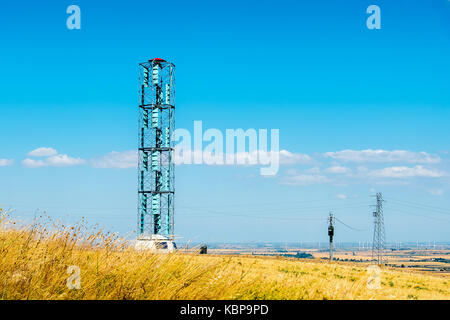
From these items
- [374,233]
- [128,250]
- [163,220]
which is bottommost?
[374,233]

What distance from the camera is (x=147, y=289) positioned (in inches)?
348

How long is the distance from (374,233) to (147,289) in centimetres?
7816

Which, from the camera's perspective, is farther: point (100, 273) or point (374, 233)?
point (374, 233)

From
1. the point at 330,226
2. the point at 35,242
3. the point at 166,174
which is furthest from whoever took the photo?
the point at 330,226

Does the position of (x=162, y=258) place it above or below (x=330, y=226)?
above

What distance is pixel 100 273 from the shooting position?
29.4 feet

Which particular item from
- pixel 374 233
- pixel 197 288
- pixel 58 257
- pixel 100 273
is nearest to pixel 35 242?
pixel 58 257

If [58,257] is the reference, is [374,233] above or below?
below
